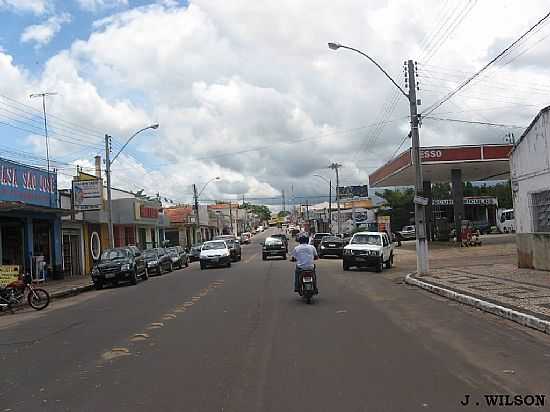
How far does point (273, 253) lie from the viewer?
4184cm

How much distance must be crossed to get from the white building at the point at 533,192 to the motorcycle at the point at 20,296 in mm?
15861

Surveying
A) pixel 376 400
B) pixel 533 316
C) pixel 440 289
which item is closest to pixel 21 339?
pixel 376 400

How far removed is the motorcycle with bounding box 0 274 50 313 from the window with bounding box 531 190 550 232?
15978 mm

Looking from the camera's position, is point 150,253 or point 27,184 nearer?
point 27,184

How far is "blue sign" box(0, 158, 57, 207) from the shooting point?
26.2 meters

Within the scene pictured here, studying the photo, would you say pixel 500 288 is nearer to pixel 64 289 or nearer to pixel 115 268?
pixel 115 268

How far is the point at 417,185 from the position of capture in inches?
890

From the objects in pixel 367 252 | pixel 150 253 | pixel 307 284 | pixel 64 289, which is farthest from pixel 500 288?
pixel 150 253

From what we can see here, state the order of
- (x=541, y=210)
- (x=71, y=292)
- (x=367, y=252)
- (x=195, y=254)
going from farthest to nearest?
1. (x=195, y=254)
2. (x=367, y=252)
3. (x=71, y=292)
4. (x=541, y=210)

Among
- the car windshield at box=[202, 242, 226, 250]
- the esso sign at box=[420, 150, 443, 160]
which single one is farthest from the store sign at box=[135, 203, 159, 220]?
the esso sign at box=[420, 150, 443, 160]

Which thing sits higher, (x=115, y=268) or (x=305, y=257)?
(x=305, y=257)

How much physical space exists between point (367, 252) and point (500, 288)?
441 inches

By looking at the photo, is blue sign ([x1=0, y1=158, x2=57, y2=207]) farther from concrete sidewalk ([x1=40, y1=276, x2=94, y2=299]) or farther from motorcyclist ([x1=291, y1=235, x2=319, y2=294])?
motorcyclist ([x1=291, y1=235, x2=319, y2=294])

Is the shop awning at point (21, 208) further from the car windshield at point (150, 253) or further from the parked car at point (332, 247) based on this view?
the parked car at point (332, 247)
